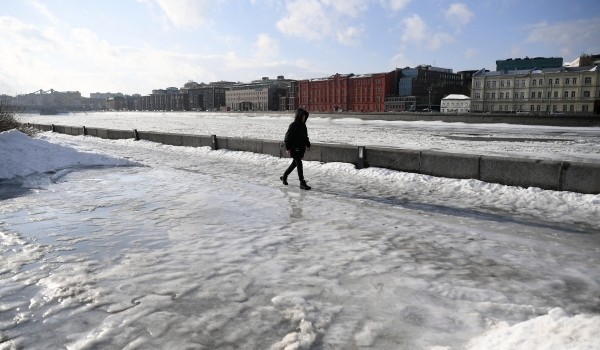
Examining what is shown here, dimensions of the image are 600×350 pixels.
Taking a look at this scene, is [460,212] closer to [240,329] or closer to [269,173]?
[240,329]

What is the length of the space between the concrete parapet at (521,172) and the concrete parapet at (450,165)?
0.25 meters

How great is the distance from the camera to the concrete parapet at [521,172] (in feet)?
27.4

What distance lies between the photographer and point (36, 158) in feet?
39.9

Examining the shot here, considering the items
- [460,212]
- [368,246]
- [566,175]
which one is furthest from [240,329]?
[566,175]

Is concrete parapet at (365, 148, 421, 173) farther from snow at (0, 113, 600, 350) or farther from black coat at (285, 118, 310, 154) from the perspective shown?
black coat at (285, 118, 310, 154)

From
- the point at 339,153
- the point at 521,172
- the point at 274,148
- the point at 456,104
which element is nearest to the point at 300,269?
the point at 521,172

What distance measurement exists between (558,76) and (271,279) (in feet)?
315

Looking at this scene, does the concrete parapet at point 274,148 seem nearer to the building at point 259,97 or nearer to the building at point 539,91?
the building at point 539,91

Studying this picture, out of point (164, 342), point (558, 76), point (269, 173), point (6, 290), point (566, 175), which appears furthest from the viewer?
point (558, 76)

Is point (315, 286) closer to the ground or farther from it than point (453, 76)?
closer to the ground

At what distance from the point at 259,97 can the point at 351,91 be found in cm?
5324

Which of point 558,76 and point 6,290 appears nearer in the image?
point 6,290

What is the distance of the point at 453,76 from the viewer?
4651 inches

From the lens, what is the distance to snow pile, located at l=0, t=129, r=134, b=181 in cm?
1096
